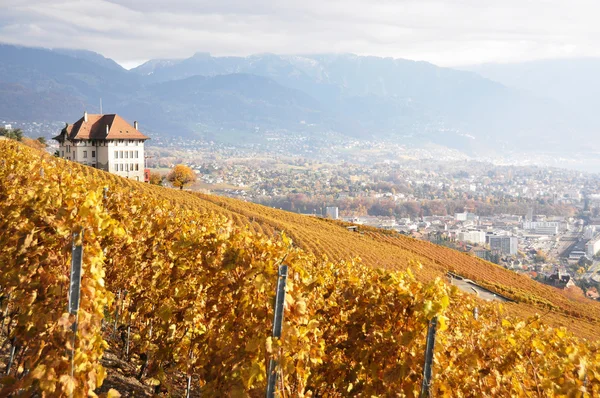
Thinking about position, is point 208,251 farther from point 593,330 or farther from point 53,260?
point 593,330

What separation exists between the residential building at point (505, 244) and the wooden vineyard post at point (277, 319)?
117341 millimetres

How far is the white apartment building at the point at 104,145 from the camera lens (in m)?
62.3

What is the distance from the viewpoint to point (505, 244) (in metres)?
117

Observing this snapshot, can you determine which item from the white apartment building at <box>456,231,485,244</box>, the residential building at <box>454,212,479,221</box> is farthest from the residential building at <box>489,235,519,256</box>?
the residential building at <box>454,212,479,221</box>

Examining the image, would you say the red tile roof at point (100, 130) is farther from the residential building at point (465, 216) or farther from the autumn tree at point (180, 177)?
the residential building at point (465, 216)

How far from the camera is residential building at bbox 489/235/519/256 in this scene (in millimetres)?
115787

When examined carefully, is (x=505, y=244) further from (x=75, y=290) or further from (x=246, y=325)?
(x=75, y=290)

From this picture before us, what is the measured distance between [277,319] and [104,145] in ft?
207

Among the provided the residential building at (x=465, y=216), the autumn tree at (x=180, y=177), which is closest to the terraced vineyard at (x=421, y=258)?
the autumn tree at (x=180, y=177)

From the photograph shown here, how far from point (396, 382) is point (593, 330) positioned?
25.7 metres

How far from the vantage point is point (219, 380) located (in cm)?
504

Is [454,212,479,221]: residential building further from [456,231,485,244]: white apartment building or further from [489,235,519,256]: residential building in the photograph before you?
[489,235,519,256]: residential building

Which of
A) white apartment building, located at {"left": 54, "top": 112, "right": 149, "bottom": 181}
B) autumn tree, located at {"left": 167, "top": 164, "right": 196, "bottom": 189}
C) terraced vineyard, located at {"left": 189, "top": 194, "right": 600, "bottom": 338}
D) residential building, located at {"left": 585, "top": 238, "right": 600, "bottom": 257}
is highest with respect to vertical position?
white apartment building, located at {"left": 54, "top": 112, "right": 149, "bottom": 181}

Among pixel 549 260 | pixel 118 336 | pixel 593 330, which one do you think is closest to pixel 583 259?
pixel 549 260
